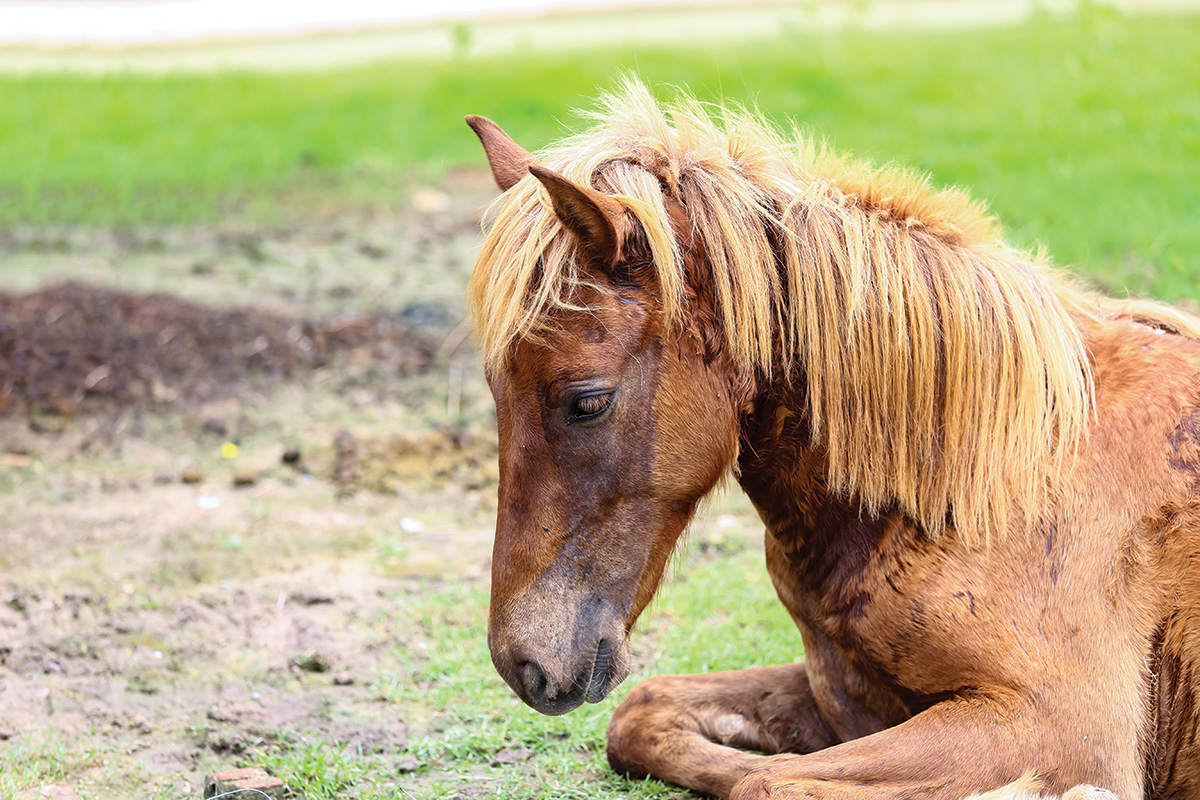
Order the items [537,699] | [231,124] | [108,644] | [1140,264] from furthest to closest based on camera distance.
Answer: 1. [231,124]
2. [1140,264]
3. [108,644]
4. [537,699]

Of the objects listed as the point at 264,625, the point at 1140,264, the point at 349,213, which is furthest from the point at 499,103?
the point at 264,625

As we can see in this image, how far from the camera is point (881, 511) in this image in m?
2.85

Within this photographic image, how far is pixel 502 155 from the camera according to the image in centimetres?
306

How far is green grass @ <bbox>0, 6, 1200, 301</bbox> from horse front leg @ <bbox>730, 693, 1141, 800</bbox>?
17.6ft

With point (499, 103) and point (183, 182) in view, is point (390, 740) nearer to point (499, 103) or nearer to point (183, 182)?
point (183, 182)

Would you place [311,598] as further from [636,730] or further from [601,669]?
[601,669]

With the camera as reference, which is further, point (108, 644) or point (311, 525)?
point (311, 525)

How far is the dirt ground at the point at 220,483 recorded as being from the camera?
3828mm

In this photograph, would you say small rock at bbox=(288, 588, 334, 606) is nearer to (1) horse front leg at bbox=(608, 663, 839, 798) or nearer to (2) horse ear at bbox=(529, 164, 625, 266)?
(1) horse front leg at bbox=(608, 663, 839, 798)

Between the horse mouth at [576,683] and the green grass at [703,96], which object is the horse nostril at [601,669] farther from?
the green grass at [703,96]

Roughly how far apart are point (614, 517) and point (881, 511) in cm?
68

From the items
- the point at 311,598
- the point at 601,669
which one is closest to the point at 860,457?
the point at 601,669

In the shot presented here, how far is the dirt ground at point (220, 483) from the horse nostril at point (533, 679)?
3.61 feet

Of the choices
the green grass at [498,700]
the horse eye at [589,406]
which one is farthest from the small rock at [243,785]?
the horse eye at [589,406]
